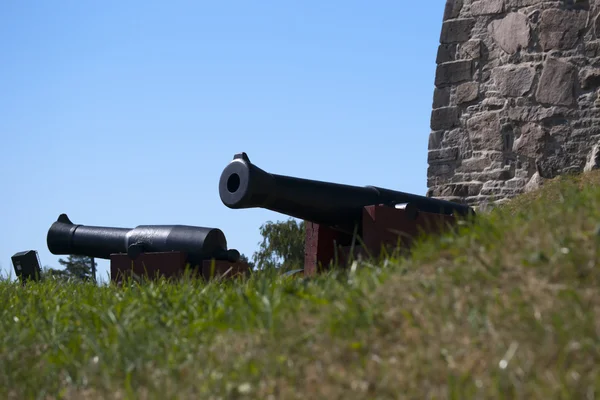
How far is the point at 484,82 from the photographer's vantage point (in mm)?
11992

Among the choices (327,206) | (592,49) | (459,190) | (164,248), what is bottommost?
(164,248)

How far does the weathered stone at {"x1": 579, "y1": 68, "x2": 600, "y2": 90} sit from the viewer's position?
11164 millimetres

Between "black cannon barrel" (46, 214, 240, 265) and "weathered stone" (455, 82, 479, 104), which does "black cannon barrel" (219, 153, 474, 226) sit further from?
"weathered stone" (455, 82, 479, 104)

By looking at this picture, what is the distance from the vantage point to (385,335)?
11.7ft

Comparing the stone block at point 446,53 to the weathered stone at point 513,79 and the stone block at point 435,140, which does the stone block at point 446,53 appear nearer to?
the weathered stone at point 513,79

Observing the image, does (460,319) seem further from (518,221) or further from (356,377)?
(518,221)

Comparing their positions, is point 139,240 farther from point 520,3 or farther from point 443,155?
point 520,3

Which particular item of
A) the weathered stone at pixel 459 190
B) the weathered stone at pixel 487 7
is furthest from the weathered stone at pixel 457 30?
Result: the weathered stone at pixel 459 190

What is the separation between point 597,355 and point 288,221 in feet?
85.2

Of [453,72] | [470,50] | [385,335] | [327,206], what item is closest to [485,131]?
[453,72]

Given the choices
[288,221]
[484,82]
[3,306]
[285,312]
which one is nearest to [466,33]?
[484,82]

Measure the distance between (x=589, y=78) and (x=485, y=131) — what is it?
1.39 meters

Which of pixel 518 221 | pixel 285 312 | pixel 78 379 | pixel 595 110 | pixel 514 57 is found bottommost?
Answer: pixel 78 379

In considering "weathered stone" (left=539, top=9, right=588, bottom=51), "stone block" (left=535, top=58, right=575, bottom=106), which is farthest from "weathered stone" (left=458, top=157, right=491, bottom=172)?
"weathered stone" (left=539, top=9, right=588, bottom=51)
